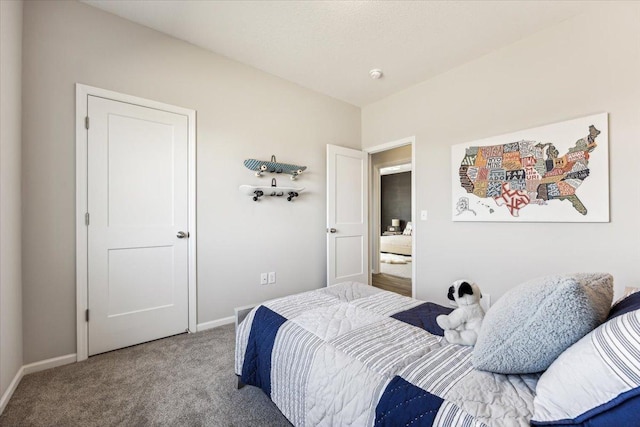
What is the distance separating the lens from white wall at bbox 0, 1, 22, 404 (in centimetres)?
158

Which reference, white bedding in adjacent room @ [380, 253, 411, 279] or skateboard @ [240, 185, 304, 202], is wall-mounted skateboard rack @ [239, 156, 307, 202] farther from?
white bedding in adjacent room @ [380, 253, 411, 279]

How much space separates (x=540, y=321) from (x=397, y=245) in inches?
231

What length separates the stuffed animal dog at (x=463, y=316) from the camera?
1.20m

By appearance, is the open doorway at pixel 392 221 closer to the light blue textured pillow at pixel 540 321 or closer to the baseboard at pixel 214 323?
the baseboard at pixel 214 323

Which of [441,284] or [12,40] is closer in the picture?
[12,40]

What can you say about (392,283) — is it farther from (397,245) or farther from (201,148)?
(201,148)

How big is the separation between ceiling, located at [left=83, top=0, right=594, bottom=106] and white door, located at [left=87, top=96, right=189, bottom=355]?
77 centimetres

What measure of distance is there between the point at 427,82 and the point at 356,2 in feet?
4.86

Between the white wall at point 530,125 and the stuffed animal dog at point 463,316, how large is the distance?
62.8 inches

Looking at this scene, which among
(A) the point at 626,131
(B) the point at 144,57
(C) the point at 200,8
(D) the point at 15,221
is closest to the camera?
(D) the point at 15,221

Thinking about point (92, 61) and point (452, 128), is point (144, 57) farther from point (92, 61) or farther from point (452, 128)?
point (452, 128)

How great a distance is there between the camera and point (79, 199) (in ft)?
6.79

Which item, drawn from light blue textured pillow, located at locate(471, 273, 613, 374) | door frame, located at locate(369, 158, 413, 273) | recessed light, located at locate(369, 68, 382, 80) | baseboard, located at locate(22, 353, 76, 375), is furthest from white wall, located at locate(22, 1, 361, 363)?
light blue textured pillow, located at locate(471, 273, 613, 374)

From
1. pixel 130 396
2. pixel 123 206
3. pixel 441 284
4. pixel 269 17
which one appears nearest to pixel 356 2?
pixel 269 17
